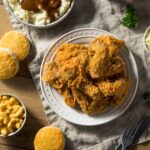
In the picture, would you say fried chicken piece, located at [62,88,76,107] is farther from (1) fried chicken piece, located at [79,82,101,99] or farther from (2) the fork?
(2) the fork

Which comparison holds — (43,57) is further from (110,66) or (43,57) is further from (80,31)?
(110,66)

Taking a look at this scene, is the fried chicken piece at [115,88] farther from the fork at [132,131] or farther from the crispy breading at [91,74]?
the fork at [132,131]

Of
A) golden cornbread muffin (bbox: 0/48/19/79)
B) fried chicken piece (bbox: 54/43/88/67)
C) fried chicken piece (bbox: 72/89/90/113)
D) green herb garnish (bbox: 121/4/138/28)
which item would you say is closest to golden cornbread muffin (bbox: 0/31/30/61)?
golden cornbread muffin (bbox: 0/48/19/79)

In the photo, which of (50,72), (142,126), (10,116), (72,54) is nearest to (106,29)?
(72,54)

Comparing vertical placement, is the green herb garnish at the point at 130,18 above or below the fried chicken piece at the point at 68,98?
above

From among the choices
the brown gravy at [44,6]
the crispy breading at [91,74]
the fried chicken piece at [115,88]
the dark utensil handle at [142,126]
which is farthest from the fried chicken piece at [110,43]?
the dark utensil handle at [142,126]

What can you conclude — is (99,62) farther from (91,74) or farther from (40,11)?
(40,11)
